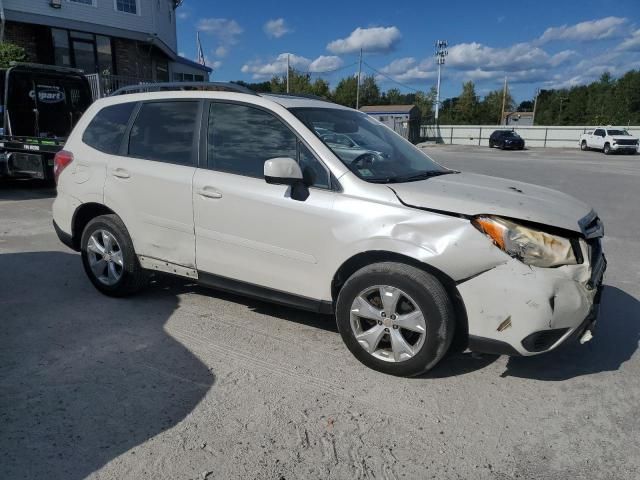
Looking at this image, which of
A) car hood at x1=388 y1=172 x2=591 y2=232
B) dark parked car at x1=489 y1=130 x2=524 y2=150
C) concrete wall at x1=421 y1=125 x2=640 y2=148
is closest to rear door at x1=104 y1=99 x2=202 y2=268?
car hood at x1=388 y1=172 x2=591 y2=232

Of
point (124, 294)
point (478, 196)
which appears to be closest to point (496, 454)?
point (478, 196)

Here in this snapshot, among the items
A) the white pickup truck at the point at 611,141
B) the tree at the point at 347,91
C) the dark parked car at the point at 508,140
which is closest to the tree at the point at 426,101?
the tree at the point at 347,91

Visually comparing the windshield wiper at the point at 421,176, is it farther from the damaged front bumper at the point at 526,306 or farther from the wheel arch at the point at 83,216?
the wheel arch at the point at 83,216

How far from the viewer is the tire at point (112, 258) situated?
14.1 ft

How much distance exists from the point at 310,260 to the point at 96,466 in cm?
171

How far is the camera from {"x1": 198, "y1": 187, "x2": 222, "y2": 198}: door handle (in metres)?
3.68

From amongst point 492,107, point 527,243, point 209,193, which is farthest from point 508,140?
point 492,107

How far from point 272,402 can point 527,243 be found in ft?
5.75

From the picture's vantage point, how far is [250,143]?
12.1 feet

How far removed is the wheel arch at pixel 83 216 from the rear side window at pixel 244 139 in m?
1.36

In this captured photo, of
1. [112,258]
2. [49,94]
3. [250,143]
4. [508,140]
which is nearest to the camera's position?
[250,143]

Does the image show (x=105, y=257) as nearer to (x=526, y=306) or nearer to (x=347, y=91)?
(x=526, y=306)

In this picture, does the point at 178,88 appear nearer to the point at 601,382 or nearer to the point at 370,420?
the point at 370,420

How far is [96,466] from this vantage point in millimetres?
2377
